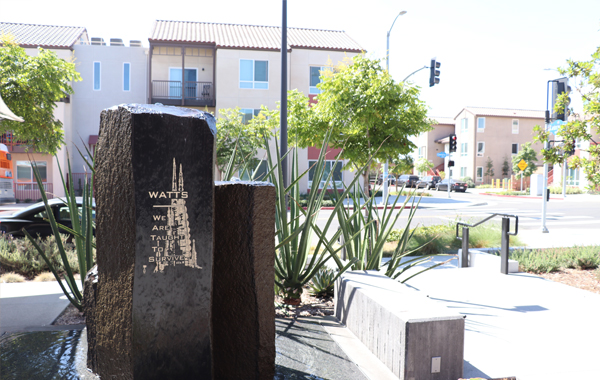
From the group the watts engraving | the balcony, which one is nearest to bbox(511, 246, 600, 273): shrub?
the watts engraving

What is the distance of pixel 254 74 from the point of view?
24422 millimetres

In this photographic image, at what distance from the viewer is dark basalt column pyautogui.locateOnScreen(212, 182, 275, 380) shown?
3178mm

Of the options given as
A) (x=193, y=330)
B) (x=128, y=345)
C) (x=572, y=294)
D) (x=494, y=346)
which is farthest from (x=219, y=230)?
(x=572, y=294)

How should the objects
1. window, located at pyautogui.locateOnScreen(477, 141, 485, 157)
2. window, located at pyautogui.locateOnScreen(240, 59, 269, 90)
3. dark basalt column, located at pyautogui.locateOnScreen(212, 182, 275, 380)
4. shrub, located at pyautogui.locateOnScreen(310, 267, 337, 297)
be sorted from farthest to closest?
window, located at pyautogui.locateOnScreen(477, 141, 485, 157) < window, located at pyautogui.locateOnScreen(240, 59, 269, 90) < shrub, located at pyautogui.locateOnScreen(310, 267, 337, 297) < dark basalt column, located at pyautogui.locateOnScreen(212, 182, 275, 380)

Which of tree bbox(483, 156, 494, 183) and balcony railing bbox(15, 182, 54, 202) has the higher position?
tree bbox(483, 156, 494, 183)

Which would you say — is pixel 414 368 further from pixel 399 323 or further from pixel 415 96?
pixel 415 96

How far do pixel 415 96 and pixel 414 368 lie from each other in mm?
8787

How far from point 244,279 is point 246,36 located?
2468 cm

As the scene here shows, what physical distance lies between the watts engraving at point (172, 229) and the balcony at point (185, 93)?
22254mm

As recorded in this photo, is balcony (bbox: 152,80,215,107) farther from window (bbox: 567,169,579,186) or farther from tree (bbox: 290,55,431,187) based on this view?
window (bbox: 567,169,579,186)

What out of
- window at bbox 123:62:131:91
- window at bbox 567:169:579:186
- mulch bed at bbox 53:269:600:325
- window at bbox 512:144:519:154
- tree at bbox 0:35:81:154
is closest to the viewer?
mulch bed at bbox 53:269:600:325

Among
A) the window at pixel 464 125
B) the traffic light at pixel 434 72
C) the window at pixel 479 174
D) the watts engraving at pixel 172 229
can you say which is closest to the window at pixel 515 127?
the window at pixel 464 125

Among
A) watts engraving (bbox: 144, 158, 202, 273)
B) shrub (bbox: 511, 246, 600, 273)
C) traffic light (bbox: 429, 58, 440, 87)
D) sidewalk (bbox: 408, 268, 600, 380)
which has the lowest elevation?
sidewalk (bbox: 408, 268, 600, 380)

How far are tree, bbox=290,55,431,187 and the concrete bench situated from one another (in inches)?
261
